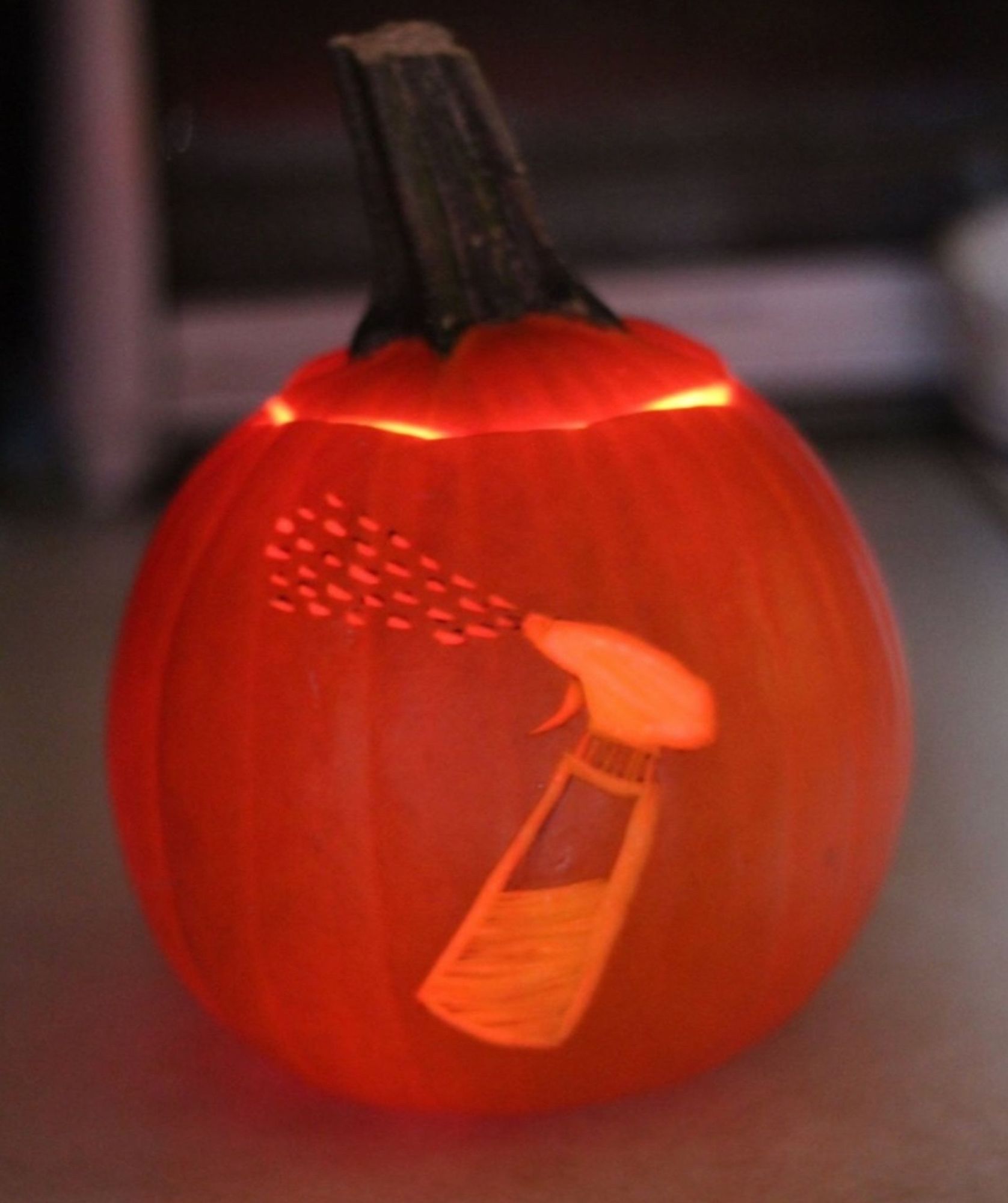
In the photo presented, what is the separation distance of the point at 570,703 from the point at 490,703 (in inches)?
1.0

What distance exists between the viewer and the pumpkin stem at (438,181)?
0.54 metres

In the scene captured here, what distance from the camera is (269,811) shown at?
49cm

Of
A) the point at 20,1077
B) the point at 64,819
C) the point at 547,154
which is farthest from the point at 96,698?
the point at 547,154

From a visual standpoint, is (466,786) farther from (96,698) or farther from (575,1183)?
(96,698)

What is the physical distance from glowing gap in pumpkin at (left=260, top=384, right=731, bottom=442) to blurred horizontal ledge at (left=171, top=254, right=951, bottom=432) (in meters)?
0.73

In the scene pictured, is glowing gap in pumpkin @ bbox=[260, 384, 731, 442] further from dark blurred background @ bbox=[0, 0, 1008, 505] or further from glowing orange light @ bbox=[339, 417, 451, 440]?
dark blurred background @ bbox=[0, 0, 1008, 505]

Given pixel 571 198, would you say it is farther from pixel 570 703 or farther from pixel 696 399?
pixel 570 703

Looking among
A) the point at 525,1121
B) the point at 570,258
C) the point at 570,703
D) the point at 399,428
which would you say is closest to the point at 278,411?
the point at 399,428

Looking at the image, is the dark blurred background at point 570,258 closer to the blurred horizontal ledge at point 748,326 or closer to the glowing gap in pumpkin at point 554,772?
the blurred horizontal ledge at point 748,326

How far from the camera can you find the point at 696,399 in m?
0.55

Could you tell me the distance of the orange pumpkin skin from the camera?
0.48 meters

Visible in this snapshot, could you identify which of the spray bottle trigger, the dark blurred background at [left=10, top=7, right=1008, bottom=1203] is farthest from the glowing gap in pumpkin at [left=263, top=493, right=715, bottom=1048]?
the dark blurred background at [left=10, top=7, right=1008, bottom=1203]

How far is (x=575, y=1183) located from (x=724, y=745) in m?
0.15

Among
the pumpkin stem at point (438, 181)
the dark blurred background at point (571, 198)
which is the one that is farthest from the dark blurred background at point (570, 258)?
the pumpkin stem at point (438, 181)
